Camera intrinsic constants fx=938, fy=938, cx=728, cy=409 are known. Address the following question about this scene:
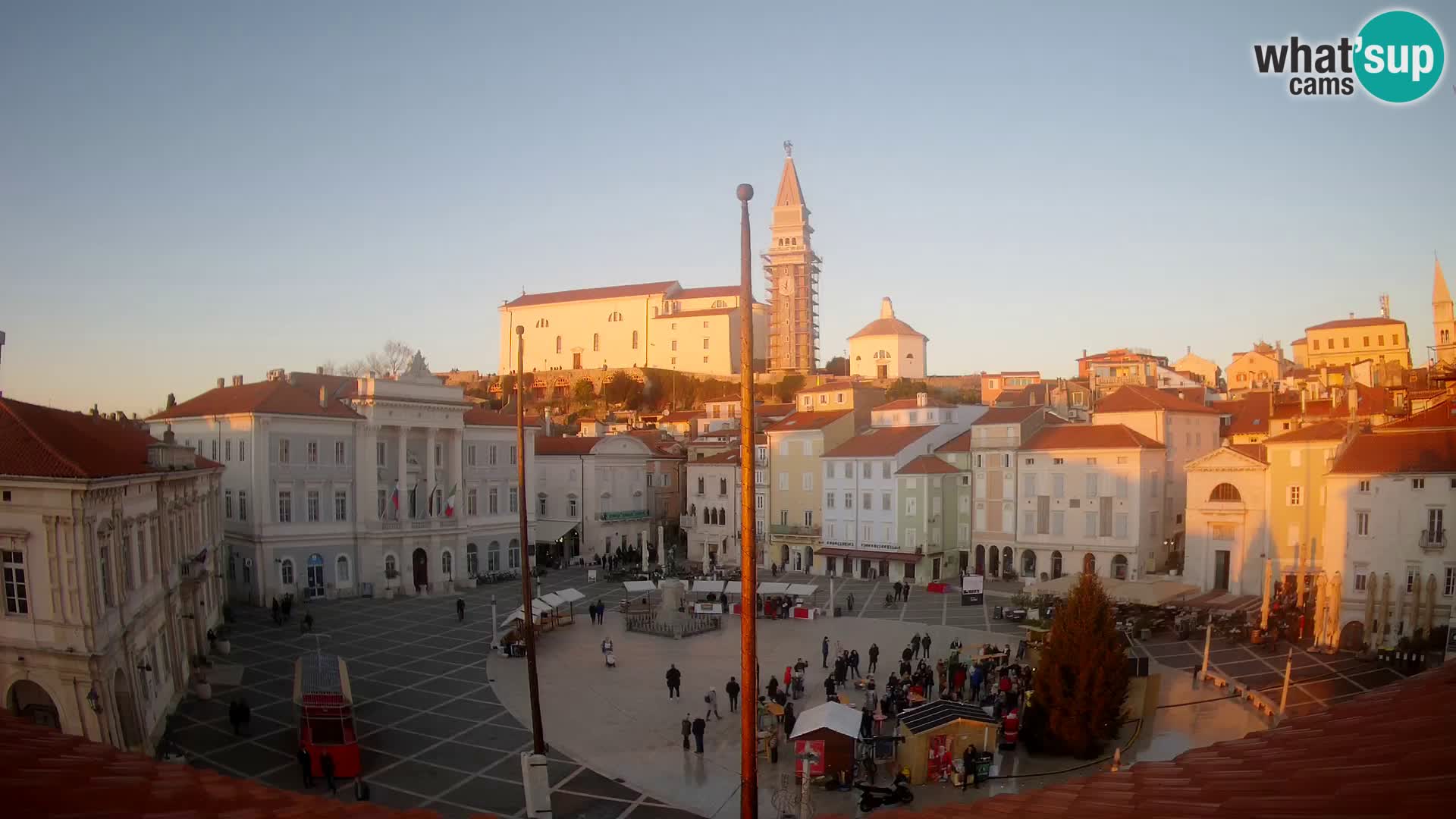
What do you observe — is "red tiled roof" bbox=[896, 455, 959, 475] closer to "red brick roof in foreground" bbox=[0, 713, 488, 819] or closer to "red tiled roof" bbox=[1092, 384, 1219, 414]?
"red tiled roof" bbox=[1092, 384, 1219, 414]

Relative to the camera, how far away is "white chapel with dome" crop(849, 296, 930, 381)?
105812mm

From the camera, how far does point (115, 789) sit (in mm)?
7359

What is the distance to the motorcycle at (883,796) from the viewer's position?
61.7ft

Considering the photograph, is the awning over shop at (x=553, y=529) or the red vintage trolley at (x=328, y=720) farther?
the awning over shop at (x=553, y=529)

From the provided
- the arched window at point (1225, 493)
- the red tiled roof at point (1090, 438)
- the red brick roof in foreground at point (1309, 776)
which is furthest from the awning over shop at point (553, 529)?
the red brick roof in foreground at point (1309, 776)

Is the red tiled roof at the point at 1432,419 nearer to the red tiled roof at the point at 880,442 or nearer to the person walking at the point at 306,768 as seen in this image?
the red tiled roof at the point at 880,442

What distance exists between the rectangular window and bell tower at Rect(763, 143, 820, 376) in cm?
9401

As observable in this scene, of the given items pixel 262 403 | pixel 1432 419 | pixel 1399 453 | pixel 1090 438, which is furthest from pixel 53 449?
pixel 1090 438

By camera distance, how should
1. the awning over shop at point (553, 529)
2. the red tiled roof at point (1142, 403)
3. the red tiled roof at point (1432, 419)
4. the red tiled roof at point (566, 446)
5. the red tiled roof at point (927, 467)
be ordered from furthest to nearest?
the red tiled roof at point (566, 446), the awning over shop at point (553, 529), the red tiled roof at point (927, 467), the red tiled roof at point (1142, 403), the red tiled roof at point (1432, 419)

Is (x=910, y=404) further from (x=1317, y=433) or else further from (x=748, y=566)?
(x=748, y=566)

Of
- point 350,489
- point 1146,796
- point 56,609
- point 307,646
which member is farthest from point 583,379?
point 1146,796

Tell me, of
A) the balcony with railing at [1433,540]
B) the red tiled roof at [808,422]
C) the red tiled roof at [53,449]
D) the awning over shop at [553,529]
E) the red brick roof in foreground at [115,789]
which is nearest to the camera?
the red brick roof in foreground at [115,789]

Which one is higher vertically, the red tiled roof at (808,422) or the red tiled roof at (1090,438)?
the red tiled roof at (808,422)

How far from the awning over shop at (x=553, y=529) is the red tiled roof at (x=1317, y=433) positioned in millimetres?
39542
